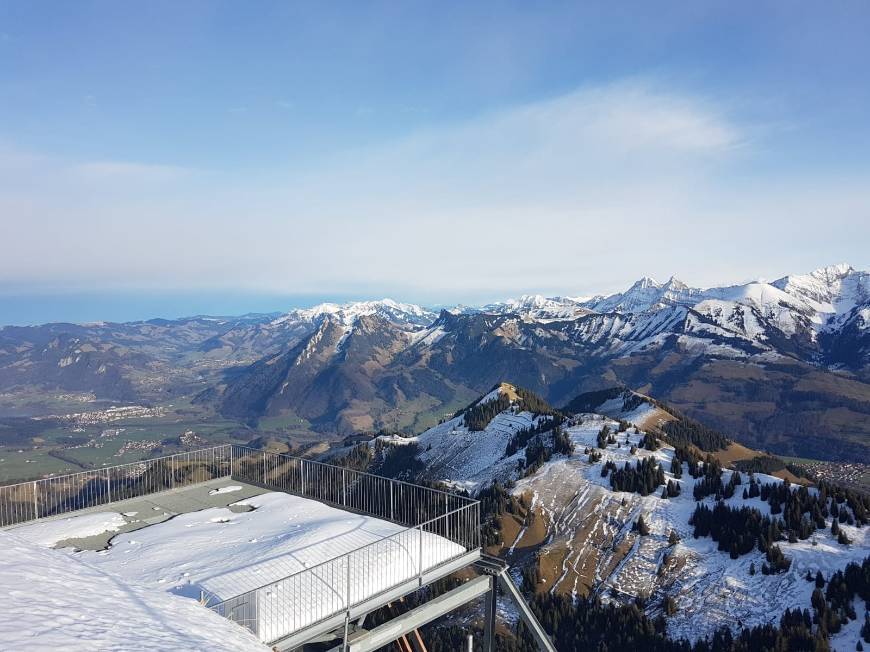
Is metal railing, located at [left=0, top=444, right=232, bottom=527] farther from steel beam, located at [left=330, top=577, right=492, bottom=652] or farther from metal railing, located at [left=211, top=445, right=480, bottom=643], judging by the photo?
steel beam, located at [left=330, top=577, right=492, bottom=652]

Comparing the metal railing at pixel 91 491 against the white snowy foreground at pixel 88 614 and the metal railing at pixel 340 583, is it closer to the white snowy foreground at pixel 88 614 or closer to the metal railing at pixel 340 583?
the white snowy foreground at pixel 88 614

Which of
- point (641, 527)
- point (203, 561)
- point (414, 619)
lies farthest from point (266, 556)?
point (641, 527)

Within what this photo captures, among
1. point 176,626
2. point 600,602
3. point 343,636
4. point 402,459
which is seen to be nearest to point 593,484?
point 600,602

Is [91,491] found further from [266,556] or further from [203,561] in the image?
[266,556]

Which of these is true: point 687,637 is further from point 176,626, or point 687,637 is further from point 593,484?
point 176,626

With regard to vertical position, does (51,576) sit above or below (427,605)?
above

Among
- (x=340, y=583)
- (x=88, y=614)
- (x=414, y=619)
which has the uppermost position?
(x=88, y=614)
